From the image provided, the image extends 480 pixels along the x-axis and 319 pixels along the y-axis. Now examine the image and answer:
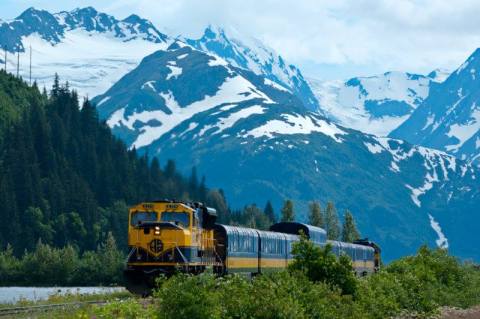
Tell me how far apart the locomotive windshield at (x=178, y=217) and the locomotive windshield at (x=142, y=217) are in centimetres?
51

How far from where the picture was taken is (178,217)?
2265 inches

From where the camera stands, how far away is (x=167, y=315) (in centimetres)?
3381

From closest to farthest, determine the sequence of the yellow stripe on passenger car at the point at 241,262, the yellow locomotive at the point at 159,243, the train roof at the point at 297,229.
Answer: the yellow locomotive at the point at 159,243 → the yellow stripe on passenger car at the point at 241,262 → the train roof at the point at 297,229

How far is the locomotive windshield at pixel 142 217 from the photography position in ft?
189

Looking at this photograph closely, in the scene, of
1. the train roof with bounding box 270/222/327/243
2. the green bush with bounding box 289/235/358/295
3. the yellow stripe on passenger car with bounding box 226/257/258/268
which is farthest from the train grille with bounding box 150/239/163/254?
the train roof with bounding box 270/222/327/243

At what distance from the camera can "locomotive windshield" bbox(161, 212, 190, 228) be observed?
57.4m

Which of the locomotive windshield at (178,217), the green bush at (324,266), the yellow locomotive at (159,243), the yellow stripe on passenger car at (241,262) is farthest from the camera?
the yellow stripe on passenger car at (241,262)

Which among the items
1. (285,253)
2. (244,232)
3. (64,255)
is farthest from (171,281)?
(64,255)

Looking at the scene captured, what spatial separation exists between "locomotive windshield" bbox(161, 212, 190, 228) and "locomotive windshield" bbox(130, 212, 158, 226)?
20.2 inches

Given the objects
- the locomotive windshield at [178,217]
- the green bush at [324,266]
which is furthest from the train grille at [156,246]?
the green bush at [324,266]

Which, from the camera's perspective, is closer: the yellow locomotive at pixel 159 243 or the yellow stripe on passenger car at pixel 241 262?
the yellow locomotive at pixel 159 243

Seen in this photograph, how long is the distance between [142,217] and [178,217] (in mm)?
2019

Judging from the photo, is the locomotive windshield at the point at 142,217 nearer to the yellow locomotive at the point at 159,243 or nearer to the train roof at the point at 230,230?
the yellow locomotive at the point at 159,243

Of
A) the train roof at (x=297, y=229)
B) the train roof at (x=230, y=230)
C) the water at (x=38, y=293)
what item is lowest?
the water at (x=38, y=293)
